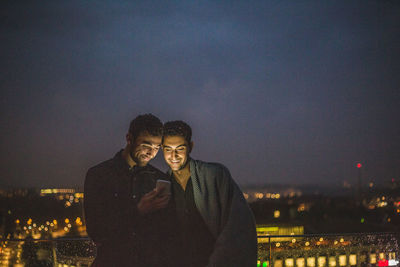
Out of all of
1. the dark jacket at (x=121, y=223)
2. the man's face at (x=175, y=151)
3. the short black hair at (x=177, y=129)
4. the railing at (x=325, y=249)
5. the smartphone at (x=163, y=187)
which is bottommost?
the railing at (x=325, y=249)

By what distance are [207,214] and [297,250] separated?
197 centimetres

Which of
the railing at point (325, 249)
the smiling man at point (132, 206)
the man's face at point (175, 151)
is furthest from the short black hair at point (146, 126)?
the railing at point (325, 249)

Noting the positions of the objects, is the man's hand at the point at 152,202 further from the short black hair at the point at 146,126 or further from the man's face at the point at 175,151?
the short black hair at the point at 146,126

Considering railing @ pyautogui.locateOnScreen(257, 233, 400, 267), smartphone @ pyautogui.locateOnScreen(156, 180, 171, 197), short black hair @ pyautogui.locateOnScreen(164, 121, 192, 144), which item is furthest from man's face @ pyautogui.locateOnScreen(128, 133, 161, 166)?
railing @ pyautogui.locateOnScreen(257, 233, 400, 267)

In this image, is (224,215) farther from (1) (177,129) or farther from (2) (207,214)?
(1) (177,129)

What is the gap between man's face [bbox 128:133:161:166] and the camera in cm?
283

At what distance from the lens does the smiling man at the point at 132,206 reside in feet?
9.17

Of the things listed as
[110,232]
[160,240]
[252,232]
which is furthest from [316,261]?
[110,232]

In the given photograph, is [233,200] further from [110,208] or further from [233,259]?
[110,208]

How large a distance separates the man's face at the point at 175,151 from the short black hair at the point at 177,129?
0.10 ft

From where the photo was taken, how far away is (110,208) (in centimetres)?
281

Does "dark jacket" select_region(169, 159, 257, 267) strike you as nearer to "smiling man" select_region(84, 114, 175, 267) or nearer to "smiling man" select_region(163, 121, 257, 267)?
"smiling man" select_region(163, 121, 257, 267)

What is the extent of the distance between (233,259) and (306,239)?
1868 millimetres

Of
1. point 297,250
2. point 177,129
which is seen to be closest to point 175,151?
point 177,129
